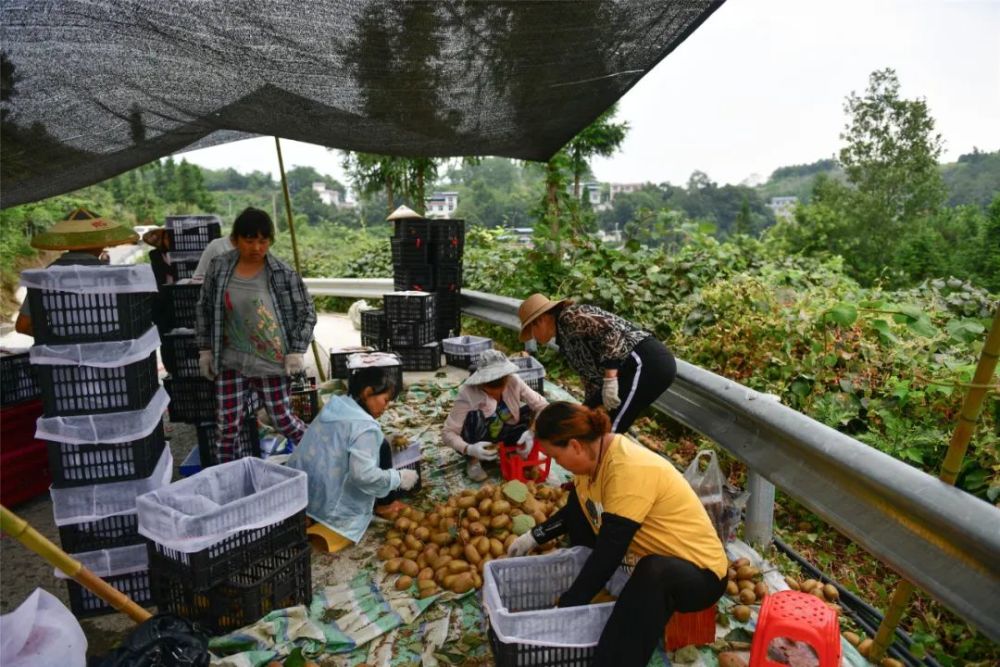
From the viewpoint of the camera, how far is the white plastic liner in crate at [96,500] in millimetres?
2996

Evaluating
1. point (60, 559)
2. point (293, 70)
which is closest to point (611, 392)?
point (293, 70)

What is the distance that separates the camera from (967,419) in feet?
7.32

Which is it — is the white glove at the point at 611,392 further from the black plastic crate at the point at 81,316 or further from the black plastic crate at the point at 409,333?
the black plastic crate at the point at 409,333

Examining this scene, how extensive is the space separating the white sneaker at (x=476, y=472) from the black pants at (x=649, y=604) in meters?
2.14

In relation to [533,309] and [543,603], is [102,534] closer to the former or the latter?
[543,603]

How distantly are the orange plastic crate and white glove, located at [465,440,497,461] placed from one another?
194 cm

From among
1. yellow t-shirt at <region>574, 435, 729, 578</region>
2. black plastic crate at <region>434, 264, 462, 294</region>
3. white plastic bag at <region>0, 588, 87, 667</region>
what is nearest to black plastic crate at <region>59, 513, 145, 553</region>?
white plastic bag at <region>0, 588, 87, 667</region>

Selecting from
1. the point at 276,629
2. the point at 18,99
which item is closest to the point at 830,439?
the point at 276,629

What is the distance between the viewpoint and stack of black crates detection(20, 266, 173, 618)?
9.52 feet

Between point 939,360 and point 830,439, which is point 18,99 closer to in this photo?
point 830,439

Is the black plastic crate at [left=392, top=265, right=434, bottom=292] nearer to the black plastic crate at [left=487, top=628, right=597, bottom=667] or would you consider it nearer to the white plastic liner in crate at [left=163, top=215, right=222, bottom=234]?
the white plastic liner in crate at [left=163, top=215, right=222, bottom=234]

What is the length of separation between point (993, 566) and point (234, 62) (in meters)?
3.35

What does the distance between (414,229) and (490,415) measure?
4.13 meters

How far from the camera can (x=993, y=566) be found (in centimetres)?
200
